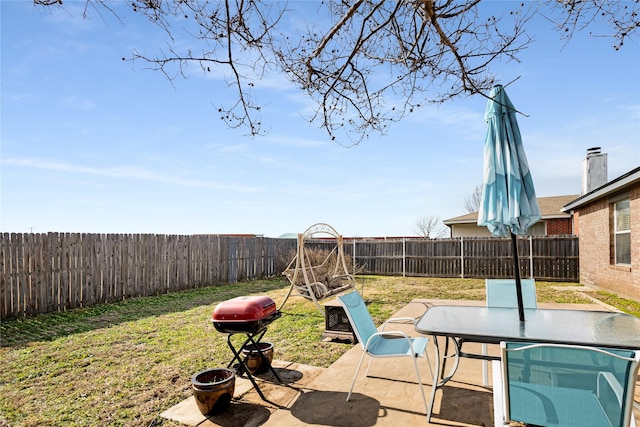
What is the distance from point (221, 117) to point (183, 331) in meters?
3.57

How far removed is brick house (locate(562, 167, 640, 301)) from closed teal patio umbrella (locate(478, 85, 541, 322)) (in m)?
5.19

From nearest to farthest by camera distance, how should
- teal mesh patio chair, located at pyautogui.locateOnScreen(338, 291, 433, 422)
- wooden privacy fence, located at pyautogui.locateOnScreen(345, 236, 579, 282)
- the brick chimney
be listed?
teal mesh patio chair, located at pyautogui.locateOnScreen(338, 291, 433, 422)
the brick chimney
wooden privacy fence, located at pyautogui.locateOnScreen(345, 236, 579, 282)

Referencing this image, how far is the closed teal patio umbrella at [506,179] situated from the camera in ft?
9.99

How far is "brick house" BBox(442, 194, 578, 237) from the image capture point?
18000 mm

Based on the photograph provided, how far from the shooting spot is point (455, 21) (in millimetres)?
3992

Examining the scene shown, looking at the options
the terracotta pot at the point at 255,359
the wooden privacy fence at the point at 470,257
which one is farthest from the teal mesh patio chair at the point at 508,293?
the wooden privacy fence at the point at 470,257

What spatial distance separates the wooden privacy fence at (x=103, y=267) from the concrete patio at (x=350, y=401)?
5.46m

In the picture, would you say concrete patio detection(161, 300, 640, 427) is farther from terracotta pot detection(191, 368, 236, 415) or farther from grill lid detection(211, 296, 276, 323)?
grill lid detection(211, 296, 276, 323)

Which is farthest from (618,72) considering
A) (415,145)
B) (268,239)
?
(268,239)

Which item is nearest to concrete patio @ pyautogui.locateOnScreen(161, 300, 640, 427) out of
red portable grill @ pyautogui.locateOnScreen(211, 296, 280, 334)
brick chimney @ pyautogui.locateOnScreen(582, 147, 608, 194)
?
red portable grill @ pyautogui.locateOnScreen(211, 296, 280, 334)

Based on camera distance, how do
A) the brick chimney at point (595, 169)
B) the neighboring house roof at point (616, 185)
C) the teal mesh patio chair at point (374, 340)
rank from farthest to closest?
the brick chimney at point (595, 169) < the neighboring house roof at point (616, 185) < the teal mesh patio chair at point (374, 340)

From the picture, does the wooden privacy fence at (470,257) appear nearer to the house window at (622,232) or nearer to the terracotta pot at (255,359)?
the house window at (622,232)

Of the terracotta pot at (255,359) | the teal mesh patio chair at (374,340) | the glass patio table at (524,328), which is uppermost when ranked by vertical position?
the glass patio table at (524,328)

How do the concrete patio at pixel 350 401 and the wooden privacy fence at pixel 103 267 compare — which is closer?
the concrete patio at pixel 350 401
